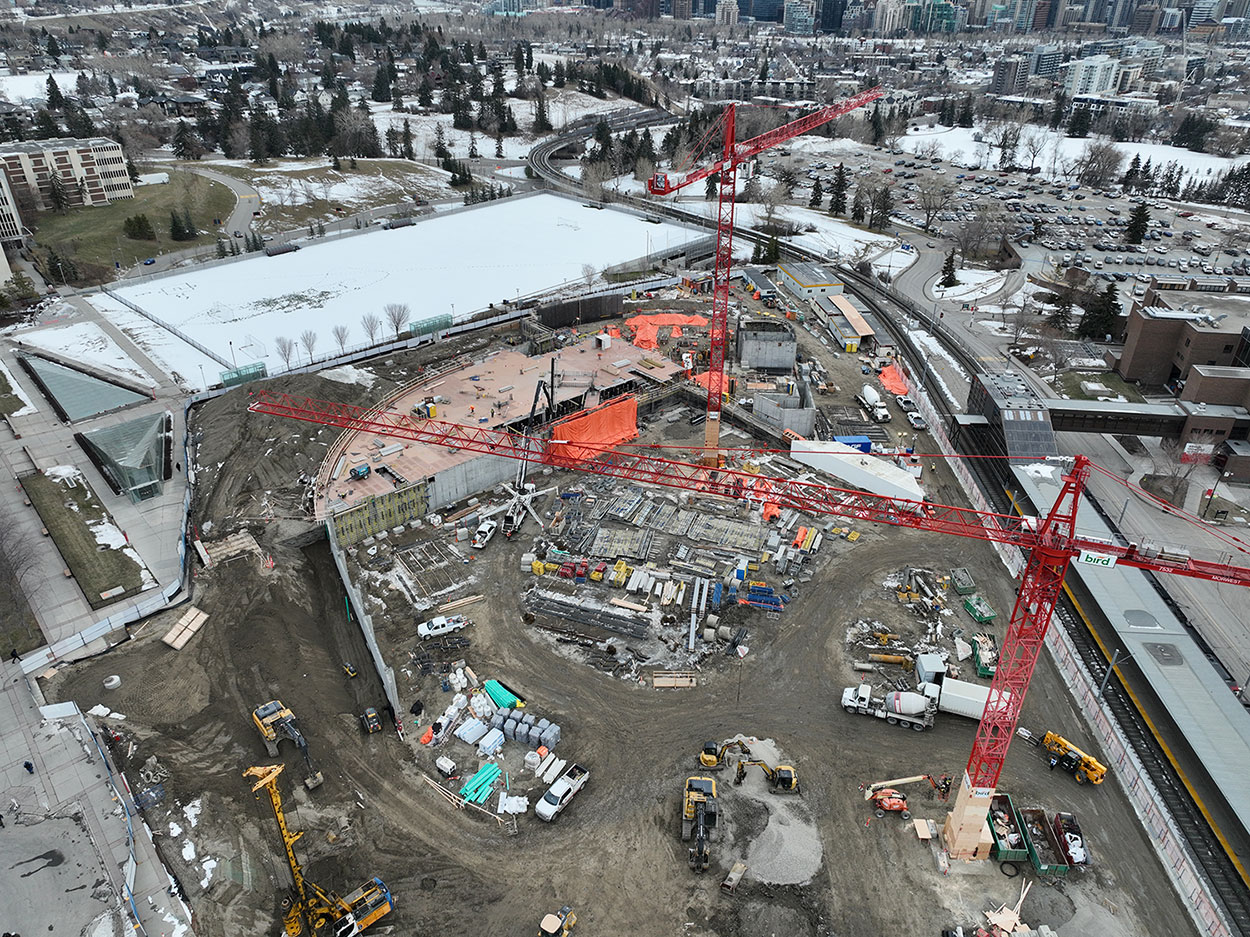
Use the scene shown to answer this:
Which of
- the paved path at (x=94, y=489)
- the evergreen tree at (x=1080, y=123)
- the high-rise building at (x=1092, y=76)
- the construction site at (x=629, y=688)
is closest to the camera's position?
the construction site at (x=629, y=688)

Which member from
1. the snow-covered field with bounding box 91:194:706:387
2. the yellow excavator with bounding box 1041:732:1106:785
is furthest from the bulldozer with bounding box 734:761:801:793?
the snow-covered field with bounding box 91:194:706:387

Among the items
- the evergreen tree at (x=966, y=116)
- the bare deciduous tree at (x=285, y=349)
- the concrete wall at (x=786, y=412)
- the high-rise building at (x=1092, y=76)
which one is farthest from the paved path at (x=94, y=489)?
the high-rise building at (x=1092, y=76)

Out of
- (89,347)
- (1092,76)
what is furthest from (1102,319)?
(1092,76)

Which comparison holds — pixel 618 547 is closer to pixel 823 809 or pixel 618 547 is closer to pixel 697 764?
pixel 697 764

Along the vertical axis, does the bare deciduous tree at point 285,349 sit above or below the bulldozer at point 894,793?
above

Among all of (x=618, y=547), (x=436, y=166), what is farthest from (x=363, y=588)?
(x=436, y=166)

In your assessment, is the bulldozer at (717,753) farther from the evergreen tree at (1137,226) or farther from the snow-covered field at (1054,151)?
the snow-covered field at (1054,151)

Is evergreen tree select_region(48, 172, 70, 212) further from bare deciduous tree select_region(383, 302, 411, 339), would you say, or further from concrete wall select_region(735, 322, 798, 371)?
concrete wall select_region(735, 322, 798, 371)

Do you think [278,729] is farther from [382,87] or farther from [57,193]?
[382,87]
